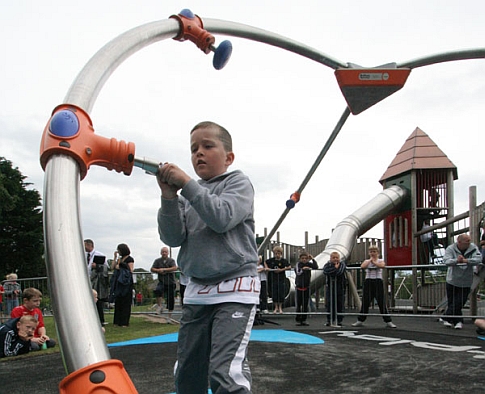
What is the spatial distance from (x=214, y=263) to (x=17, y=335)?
5.58 metres

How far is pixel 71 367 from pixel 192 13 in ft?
5.34

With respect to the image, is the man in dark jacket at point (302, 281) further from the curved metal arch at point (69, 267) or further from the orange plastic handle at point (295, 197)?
the curved metal arch at point (69, 267)

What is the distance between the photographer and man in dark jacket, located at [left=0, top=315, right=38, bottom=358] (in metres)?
6.83

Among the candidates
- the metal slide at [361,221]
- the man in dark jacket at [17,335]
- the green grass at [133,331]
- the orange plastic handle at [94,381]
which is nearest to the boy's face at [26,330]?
the man in dark jacket at [17,335]

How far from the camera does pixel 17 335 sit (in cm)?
697

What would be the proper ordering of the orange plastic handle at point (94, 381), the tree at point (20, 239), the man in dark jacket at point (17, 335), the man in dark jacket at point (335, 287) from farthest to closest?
the tree at point (20, 239), the man in dark jacket at point (335, 287), the man in dark jacket at point (17, 335), the orange plastic handle at point (94, 381)

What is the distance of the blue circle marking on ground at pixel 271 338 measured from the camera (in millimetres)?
7418

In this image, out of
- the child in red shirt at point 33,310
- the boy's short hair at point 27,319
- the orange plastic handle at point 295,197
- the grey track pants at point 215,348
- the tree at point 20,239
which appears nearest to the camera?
the grey track pants at point 215,348

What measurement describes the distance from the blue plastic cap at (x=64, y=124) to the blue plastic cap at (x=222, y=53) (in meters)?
1.42

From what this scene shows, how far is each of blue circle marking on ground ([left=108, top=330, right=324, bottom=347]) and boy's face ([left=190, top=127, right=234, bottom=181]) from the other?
198 inches

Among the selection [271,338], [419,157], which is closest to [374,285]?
[271,338]

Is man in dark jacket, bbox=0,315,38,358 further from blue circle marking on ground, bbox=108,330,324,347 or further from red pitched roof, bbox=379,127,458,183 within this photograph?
red pitched roof, bbox=379,127,458,183

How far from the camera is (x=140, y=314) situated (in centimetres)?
1307

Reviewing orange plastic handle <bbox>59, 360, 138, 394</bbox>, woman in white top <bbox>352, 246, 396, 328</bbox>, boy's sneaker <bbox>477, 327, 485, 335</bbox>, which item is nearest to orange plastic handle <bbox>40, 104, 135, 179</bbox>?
orange plastic handle <bbox>59, 360, 138, 394</bbox>
